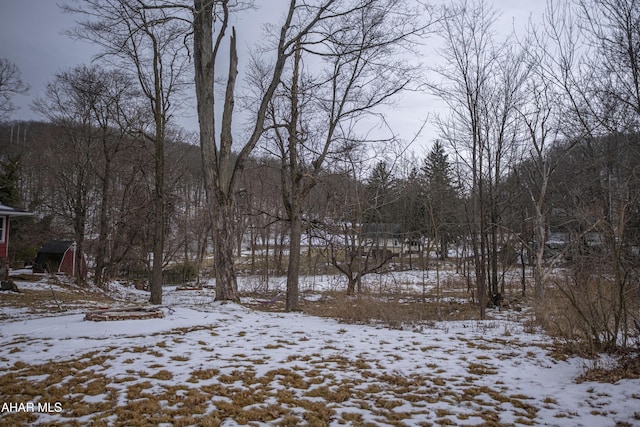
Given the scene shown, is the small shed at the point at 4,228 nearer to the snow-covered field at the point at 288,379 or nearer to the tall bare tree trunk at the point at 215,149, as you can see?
the tall bare tree trunk at the point at 215,149

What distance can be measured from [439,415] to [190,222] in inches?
1177

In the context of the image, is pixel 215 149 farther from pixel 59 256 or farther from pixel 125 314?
pixel 59 256

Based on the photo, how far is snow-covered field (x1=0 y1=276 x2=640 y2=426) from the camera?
143 inches

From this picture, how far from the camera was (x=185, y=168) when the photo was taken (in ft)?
103

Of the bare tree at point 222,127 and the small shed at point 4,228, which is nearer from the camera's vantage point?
the bare tree at point 222,127

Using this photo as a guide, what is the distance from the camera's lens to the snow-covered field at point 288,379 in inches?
143

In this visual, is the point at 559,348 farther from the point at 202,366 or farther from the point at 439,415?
the point at 202,366

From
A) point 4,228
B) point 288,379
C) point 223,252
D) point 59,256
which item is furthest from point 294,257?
point 59,256

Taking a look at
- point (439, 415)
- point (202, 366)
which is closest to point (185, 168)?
point (202, 366)

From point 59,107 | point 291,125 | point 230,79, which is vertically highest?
point 59,107

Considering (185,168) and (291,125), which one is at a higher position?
(185,168)

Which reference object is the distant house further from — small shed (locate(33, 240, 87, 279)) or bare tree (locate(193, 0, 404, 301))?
small shed (locate(33, 240, 87, 279))

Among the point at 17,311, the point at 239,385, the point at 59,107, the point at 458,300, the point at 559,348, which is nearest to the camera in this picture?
the point at 239,385

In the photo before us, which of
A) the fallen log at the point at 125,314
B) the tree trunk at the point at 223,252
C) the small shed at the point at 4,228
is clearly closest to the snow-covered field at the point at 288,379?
the fallen log at the point at 125,314
